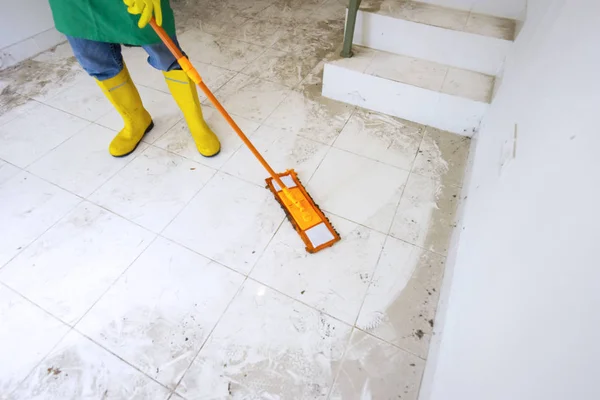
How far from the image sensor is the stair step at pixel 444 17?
160 centimetres

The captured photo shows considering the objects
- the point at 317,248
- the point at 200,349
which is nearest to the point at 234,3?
the point at 317,248

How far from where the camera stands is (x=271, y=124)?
65.4 inches

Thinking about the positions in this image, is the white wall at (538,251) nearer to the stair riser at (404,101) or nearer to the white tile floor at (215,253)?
the white tile floor at (215,253)

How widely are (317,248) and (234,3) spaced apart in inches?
101

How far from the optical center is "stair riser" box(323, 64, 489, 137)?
1.54m

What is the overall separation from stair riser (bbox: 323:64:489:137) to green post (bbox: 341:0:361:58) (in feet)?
0.42

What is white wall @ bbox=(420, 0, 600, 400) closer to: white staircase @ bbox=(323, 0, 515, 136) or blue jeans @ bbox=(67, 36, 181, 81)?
white staircase @ bbox=(323, 0, 515, 136)

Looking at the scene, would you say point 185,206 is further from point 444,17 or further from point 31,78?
point 444,17

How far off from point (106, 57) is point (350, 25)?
1.14 metres

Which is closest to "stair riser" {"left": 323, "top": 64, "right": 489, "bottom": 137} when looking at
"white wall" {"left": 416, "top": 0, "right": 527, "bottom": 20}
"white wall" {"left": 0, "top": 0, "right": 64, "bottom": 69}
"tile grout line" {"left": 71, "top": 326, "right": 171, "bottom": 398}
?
"white wall" {"left": 416, "top": 0, "right": 527, "bottom": 20}

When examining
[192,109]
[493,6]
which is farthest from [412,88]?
[192,109]

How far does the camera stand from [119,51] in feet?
4.29

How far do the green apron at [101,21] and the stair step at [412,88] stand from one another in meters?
0.93

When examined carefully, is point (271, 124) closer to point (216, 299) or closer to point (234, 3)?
point (216, 299)
